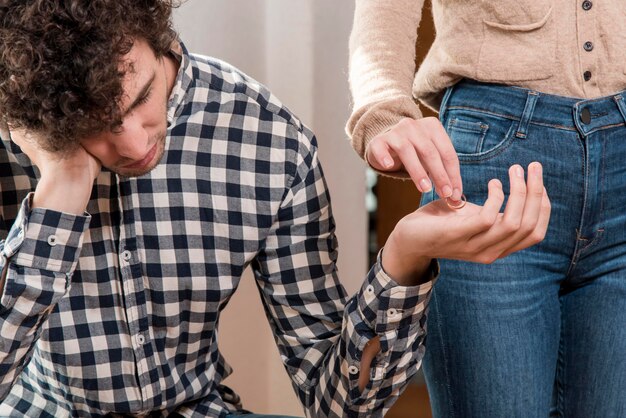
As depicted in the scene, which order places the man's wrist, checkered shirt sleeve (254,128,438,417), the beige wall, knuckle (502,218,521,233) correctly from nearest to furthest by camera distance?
1. knuckle (502,218,521,233)
2. the man's wrist
3. checkered shirt sleeve (254,128,438,417)
4. the beige wall

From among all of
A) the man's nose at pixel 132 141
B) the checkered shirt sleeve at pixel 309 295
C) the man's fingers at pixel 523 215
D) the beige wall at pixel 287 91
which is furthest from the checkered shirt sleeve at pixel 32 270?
the beige wall at pixel 287 91

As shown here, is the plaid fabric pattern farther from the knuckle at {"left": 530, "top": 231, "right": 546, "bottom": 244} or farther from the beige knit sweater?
the knuckle at {"left": 530, "top": 231, "right": 546, "bottom": 244}

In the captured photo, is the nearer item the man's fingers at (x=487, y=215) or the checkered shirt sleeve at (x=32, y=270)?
the man's fingers at (x=487, y=215)

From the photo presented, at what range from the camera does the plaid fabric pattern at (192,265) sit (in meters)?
1.19

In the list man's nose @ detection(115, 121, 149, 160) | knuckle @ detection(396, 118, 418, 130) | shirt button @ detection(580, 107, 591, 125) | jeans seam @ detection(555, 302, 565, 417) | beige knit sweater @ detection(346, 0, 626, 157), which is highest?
beige knit sweater @ detection(346, 0, 626, 157)

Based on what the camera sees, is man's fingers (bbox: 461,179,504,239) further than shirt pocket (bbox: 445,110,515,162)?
No

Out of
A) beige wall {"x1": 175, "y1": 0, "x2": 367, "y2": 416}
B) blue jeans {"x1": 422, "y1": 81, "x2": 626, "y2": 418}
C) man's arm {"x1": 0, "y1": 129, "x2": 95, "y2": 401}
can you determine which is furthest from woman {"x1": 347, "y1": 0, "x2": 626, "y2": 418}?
beige wall {"x1": 175, "y1": 0, "x2": 367, "y2": 416}

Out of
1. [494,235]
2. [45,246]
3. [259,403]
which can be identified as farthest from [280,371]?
[494,235]

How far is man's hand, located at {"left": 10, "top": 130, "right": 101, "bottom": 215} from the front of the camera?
41.8 inches

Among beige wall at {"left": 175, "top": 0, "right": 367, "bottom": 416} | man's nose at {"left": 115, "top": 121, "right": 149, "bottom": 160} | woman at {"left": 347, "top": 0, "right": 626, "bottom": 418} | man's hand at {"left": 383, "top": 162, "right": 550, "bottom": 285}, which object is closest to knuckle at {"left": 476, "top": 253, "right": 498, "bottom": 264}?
man's hand at {"left": 383, "top": 162, "right": 550, "bottom": 285}

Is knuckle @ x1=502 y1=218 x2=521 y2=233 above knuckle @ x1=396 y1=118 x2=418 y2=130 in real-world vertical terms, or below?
below

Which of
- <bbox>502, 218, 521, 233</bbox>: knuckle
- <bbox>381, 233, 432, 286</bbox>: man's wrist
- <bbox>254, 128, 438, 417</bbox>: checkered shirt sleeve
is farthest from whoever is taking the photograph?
<bbox>254, 128, 438, 417</bbox>: checkered shirt sleeve

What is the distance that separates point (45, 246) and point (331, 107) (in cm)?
104

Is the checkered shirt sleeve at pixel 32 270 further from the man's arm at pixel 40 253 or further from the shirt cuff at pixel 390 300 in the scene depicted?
→ the shirt cuff at pixel 390 300
